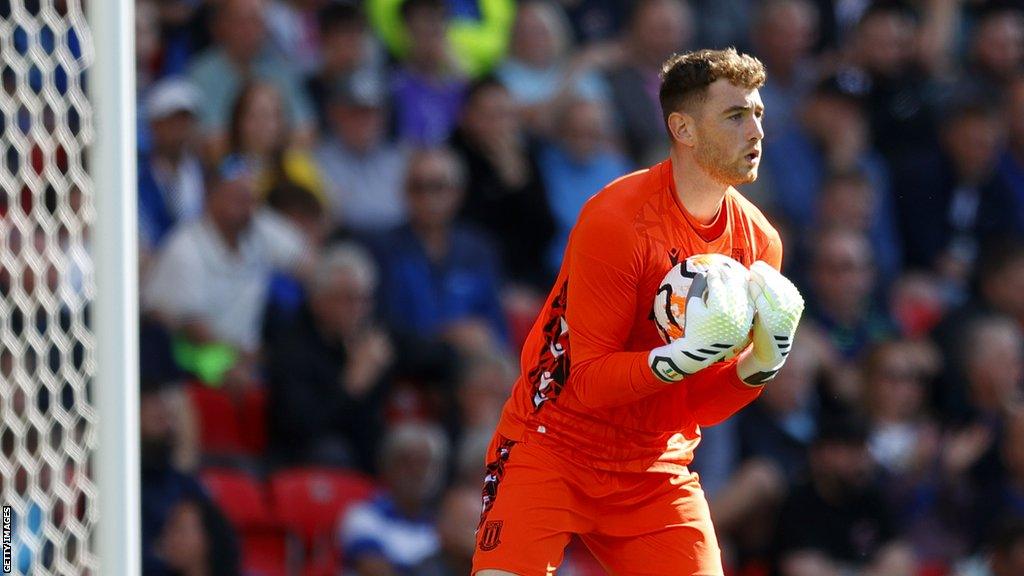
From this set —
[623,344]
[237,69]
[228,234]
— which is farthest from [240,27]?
[623,344]

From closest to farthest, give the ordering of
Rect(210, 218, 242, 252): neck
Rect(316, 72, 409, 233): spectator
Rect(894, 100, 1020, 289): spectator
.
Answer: Rect(210, 218, 242, 252): neck < Rect(316, 72, 409, 233): spectator < Rect(894, 100, 1020, 289): spectator

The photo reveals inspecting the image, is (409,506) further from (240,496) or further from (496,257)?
(496,257)

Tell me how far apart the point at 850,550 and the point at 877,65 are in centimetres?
286

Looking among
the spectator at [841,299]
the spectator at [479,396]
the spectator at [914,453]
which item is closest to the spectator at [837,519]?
the spectator at [914,453]

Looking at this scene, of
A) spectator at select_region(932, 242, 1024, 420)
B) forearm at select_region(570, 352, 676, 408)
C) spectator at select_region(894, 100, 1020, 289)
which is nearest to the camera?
forearm at select_region(570, 352, 676, 408)

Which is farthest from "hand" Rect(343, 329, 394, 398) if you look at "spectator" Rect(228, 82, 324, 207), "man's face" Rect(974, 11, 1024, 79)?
"man's face" Rect(974, 11, 1024, 79)

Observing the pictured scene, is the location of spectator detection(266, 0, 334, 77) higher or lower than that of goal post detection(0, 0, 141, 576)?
higher

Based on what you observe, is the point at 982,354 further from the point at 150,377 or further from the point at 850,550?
the point at 150,377

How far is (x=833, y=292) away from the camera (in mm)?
8148

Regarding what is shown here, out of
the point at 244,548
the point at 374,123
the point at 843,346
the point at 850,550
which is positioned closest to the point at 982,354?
the point at 843,346

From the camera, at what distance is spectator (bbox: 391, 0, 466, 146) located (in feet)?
25.9

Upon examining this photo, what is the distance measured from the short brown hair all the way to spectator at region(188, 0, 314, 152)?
12.3ft

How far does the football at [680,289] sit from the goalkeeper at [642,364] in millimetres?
39

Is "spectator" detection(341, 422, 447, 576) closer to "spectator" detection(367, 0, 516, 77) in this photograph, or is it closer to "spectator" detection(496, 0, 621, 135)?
"spectator" detection(496, 0, 621, 135)
